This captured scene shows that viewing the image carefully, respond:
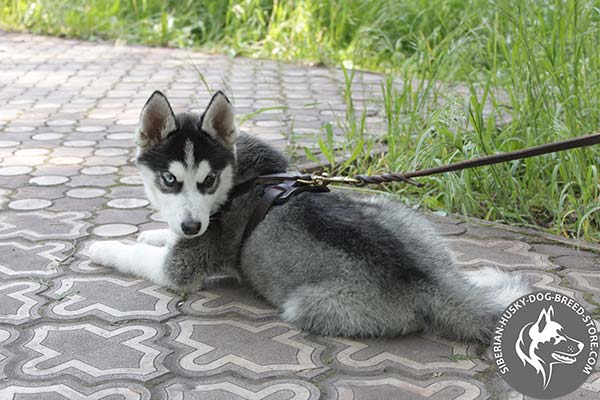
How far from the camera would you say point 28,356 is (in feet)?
10.2

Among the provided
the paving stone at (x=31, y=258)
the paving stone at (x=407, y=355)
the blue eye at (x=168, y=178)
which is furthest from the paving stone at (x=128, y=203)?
the paving stone at (x=407, y=355)

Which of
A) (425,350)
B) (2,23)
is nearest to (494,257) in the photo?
(425,350)

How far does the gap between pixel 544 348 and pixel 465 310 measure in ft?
1.22

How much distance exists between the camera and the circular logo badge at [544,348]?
2.87m

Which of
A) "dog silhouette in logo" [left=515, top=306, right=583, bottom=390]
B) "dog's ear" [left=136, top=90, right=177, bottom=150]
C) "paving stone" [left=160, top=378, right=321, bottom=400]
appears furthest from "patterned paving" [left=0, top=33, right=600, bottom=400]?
"dog's ear" [left=136, top=90, right=177, bottom=150]

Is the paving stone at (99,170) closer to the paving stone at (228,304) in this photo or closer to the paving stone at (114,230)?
the paving stone at (114,230)

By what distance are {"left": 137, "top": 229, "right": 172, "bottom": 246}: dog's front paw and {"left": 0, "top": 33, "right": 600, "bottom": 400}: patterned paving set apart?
0.32m

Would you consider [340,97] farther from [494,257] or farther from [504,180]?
[494,257]

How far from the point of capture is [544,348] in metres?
2.89

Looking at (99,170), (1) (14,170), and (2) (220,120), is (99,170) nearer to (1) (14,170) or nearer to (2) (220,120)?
(1) (14,170)

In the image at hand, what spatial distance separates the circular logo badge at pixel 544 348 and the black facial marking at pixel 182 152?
1.47 metres

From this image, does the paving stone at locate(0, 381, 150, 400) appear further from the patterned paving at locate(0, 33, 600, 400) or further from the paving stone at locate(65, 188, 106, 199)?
the paving stone at locate(65, 188, 106, 199)

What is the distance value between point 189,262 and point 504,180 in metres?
2.22

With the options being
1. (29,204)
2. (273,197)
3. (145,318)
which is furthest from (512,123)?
(29,204)
